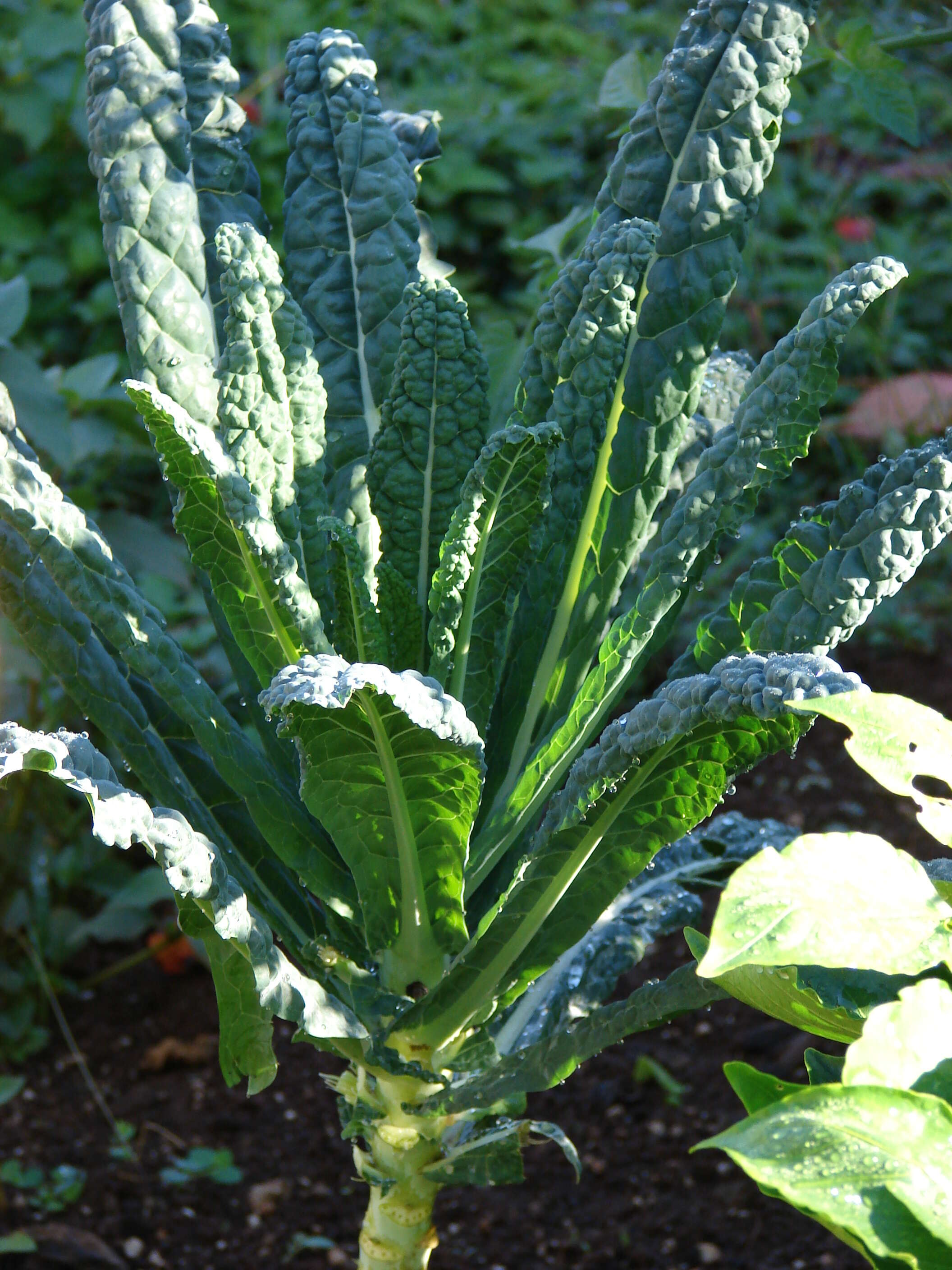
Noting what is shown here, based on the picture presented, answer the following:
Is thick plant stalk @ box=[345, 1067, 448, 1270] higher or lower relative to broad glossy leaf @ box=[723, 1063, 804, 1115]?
lower

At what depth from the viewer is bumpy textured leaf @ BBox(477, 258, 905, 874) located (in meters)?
0.76

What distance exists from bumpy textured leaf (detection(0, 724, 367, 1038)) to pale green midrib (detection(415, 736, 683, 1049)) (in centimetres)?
7

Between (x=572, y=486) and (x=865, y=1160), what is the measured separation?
1.65 feet

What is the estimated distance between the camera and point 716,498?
0.80 metres

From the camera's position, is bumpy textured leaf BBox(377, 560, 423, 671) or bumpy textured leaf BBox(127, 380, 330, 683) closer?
bumpy textured leaf BBox(127, 380, 330, 683)

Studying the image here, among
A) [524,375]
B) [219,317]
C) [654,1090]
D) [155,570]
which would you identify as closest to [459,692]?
[524,375]

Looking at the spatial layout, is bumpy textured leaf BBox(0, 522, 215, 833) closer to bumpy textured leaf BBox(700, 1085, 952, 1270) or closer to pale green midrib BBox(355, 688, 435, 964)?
pale green midrib BBox(355, 688, 435, 964)

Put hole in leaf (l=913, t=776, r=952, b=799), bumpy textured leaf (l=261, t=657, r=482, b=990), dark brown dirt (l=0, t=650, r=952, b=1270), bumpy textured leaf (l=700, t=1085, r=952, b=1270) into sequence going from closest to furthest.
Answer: bumpy textured leaf (l=700, t=1085, r=952, b=1270) < bumpy textured leaf (l=261, t=657, r=482, b=990) < dark brown dirt (l=0, t=650, r=952, b=1270) < hole in leaf (l=913, t=776, r=952, b=799)

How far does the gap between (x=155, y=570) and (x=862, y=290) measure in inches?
57.0

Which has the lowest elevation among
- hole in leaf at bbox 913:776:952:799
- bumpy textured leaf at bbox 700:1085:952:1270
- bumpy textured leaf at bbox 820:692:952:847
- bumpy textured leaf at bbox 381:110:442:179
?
hole in leaf at bbox 913:776:952:799

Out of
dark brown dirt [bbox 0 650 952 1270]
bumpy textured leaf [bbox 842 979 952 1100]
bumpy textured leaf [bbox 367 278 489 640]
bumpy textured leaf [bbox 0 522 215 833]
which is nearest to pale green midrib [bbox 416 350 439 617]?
bumpy textured leaf [bbox 367 278 489 640]

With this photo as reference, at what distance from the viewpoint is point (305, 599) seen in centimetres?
81

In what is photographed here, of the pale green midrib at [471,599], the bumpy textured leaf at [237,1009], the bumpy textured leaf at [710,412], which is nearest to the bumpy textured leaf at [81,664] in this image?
the bumpy textured leaf at [237,1009]

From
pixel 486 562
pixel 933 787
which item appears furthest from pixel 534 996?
pixel 933 787
